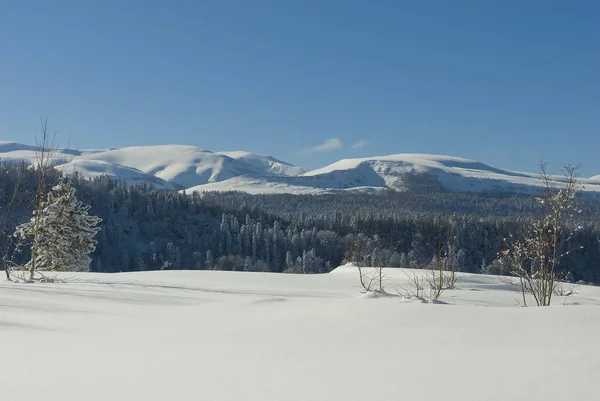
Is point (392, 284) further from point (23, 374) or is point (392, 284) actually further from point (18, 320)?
point (23, 374)

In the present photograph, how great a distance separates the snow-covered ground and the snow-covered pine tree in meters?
16.8

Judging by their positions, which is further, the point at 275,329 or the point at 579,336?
the point at 275,329

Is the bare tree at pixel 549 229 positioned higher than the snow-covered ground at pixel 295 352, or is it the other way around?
the bare tree at pixel 549 229

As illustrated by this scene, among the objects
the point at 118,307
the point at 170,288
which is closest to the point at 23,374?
the point at 118,307

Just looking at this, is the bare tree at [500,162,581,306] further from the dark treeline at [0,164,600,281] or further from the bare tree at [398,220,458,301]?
the dark treeline at [0,164,600,281]

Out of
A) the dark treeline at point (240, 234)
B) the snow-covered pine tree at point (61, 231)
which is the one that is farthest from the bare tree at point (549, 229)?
the dark treeline at point (240, 234)

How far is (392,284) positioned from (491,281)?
16.9ft

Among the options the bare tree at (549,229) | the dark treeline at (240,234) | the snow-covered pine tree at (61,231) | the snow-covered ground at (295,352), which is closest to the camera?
the snow-covered ground at (295,352)

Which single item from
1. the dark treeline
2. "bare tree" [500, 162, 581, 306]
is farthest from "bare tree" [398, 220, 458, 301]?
the dark treeline

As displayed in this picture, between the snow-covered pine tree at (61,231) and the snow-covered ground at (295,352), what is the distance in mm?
16835

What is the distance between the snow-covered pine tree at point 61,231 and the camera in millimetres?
24016

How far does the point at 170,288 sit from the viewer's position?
12844mm

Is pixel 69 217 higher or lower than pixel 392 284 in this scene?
higher

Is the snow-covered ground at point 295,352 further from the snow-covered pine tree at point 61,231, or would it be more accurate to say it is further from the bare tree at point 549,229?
the snow-covered pine tree at point 61,231
